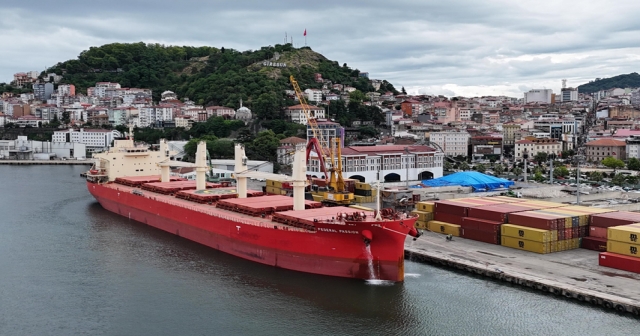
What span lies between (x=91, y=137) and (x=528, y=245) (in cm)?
7018

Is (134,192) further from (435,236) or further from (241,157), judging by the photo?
(435,236)

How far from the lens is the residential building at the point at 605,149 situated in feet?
193

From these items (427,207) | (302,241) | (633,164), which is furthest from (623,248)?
(633,164)

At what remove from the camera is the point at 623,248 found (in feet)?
61.8

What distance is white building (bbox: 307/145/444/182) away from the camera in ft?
147

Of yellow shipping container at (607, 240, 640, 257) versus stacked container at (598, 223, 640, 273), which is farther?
yellow shipping container at (607, 240, 640, 257)

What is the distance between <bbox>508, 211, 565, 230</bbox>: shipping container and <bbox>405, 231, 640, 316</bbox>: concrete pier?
3.37 ft

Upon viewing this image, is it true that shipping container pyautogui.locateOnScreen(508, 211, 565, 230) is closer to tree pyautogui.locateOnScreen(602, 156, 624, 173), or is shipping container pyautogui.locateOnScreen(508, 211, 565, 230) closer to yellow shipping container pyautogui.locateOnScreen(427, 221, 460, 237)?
yellow shipping container pyautogui.locateOnScreen(427, 221, 460, 237)

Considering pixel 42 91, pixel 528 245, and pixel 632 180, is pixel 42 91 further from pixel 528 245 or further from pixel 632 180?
pixel 528 245

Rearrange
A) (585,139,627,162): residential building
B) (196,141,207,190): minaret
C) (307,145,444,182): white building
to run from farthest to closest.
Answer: (585,139,627,162): residential building < (307,145,444,182): white building < (196,141,207,190): minaret

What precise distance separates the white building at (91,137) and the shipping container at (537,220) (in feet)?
219

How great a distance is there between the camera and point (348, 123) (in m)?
78.6

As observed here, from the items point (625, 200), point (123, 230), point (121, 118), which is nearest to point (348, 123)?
point (121, 118)

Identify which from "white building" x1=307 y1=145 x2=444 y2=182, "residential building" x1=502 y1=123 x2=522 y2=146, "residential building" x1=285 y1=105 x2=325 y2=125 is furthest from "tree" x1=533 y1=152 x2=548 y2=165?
"residential building" x1=285 y1=105 x2=325 y2=125
